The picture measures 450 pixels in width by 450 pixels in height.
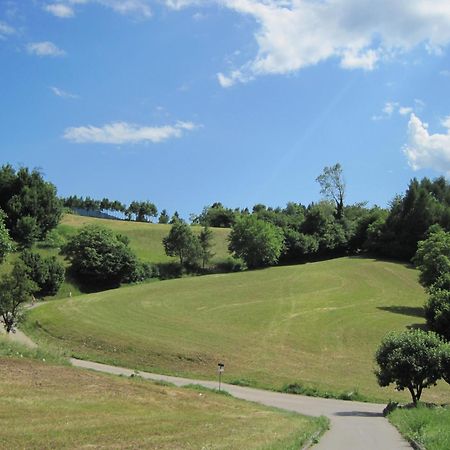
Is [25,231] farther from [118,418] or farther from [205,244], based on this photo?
[118,418]

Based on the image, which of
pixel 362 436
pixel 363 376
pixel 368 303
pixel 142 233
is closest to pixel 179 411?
pixel 362 436

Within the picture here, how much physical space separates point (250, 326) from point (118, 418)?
40422 millimetres

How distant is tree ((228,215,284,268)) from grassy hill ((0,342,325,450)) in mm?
76825

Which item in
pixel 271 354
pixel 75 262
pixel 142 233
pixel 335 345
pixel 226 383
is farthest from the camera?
pixel 142 233

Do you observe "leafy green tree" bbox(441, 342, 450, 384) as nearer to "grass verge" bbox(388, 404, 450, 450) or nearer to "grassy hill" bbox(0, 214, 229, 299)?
"grass verge" bbox(388, 404, 450, 450)

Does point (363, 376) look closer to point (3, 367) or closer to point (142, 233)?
point (3, 367)

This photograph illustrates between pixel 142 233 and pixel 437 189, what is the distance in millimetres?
69781

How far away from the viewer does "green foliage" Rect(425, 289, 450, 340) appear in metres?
51.9

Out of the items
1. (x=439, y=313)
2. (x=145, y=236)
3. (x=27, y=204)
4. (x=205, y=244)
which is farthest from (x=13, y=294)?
(x=145, y=236)

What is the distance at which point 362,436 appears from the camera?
17406 millimetres

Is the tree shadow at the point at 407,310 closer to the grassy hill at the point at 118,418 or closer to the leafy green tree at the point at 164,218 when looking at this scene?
the grassy hill at the point at 118,418

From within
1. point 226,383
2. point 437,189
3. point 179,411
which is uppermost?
point 437,189

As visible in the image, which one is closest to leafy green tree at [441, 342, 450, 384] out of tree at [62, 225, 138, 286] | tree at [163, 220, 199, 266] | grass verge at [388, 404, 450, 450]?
grass verge at [388, 404, 450, 450]

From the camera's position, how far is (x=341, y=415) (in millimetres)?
26516
